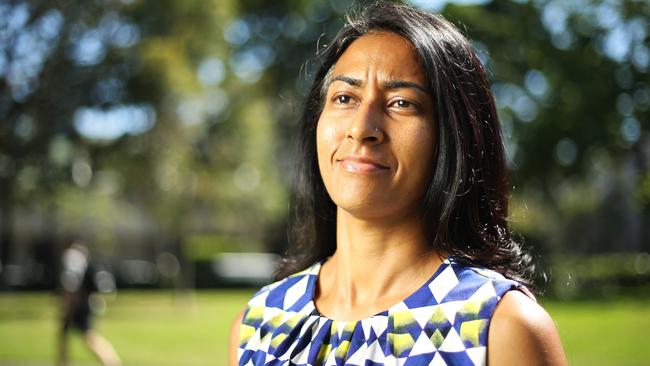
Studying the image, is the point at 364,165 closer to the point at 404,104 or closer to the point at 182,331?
the point at 404,104

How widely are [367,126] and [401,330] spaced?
0.46m

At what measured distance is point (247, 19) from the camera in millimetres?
30766

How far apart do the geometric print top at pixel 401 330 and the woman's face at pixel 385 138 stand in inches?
8.1

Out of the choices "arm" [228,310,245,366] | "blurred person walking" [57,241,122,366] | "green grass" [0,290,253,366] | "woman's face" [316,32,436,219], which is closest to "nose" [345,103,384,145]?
"woman's face" [316,32,436,219]

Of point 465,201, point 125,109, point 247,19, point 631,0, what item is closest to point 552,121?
point 631,0

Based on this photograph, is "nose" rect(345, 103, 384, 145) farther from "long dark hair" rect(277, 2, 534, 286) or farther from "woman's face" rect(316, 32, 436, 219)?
"long dark hair" rect(277, 2, 534, 286)

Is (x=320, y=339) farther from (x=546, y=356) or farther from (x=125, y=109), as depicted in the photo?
(x=125, y=109)

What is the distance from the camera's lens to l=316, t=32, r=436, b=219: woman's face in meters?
1.85

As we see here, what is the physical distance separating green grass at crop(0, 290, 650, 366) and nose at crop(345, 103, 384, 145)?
26.1ft

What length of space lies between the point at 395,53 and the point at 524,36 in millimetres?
15767

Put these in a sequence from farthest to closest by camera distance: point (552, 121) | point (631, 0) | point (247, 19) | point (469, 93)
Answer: point (247, 19) → point (552, 121) → point (631, 0) → point (469, 93)

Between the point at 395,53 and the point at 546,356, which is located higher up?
the point at 395,53

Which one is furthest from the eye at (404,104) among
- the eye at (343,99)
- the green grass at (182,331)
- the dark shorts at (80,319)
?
the dark shorts at (80,319)

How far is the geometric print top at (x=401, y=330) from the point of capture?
1.72 m
